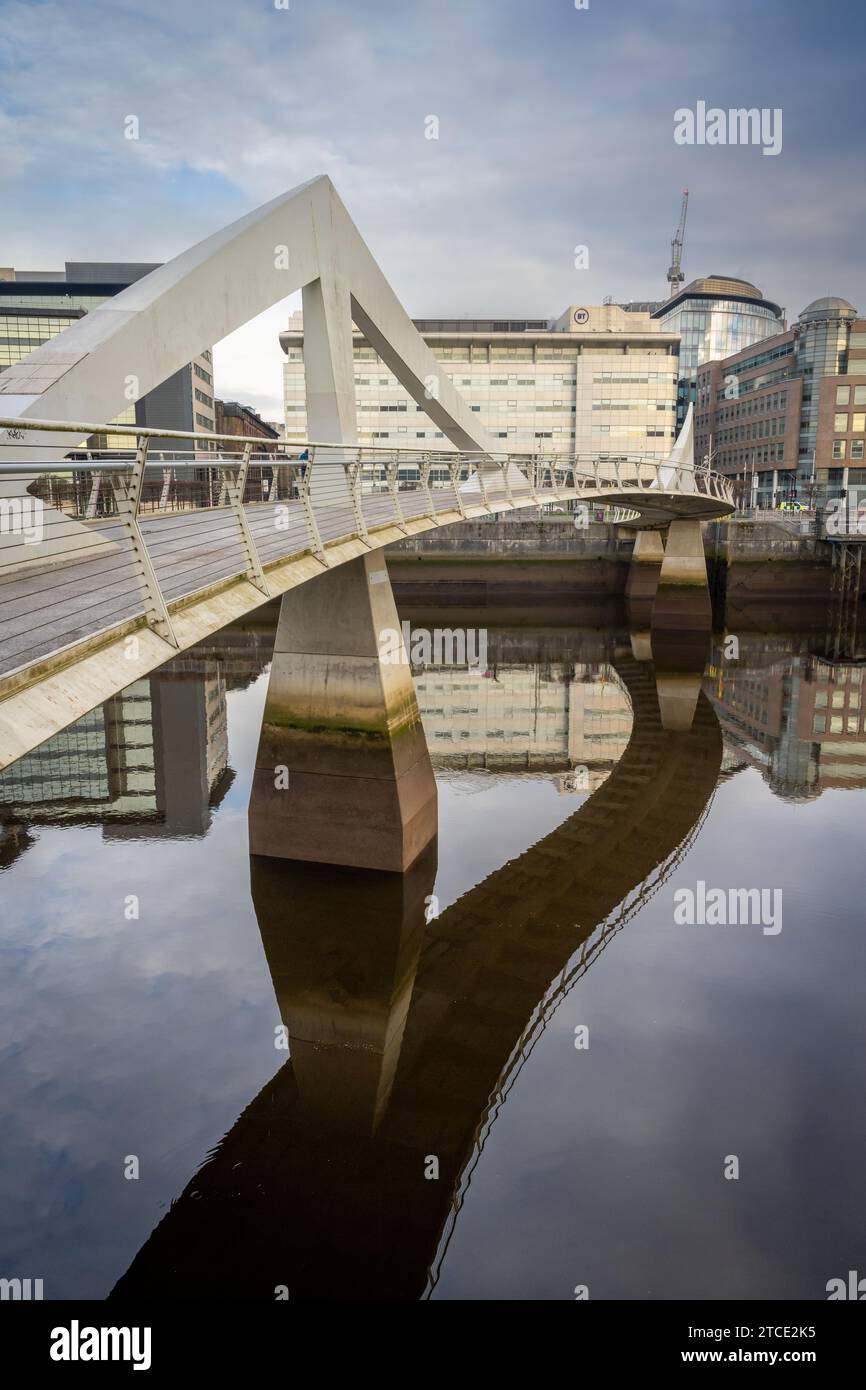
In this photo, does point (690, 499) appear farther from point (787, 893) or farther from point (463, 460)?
point (787, 893)

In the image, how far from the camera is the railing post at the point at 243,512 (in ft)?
20.5

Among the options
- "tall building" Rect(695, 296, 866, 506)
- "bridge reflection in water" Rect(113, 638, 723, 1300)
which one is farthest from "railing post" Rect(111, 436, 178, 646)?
"tall building" Rect(695, 296, 866, 506)

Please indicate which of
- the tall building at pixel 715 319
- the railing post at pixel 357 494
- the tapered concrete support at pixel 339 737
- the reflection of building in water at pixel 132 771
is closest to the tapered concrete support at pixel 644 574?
the reflection of building in water at pixel 132 771

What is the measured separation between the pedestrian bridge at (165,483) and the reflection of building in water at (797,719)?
8239 millimetres

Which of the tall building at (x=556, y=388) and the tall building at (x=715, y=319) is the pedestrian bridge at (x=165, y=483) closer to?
the tall building at (x=556, y=388)

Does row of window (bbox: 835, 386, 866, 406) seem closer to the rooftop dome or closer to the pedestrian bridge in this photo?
the rooftop dome

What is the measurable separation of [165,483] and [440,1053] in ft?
18.3

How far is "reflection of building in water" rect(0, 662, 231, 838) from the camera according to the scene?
13.7m

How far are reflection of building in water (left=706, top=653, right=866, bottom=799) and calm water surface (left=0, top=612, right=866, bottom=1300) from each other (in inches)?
78.0

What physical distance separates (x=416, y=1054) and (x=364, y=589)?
5.37 metres

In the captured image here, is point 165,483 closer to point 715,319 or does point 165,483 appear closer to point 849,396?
point 849,396

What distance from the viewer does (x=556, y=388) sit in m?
70.8

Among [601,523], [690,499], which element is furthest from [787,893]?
[601,523]
